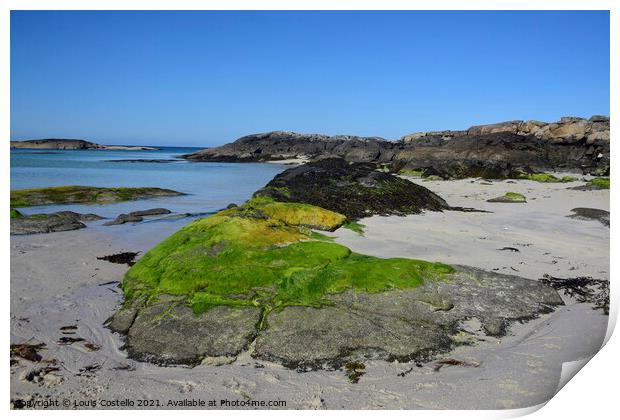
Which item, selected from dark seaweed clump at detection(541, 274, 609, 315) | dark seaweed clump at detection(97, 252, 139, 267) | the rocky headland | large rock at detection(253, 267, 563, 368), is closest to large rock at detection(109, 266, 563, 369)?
large rock at detection(253, 267, 563, 368)

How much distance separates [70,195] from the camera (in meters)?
19.2

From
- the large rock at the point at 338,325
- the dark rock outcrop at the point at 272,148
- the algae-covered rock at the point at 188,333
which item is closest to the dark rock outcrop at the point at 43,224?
the large rock at the point at 338,325

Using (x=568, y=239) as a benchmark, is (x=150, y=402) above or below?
below

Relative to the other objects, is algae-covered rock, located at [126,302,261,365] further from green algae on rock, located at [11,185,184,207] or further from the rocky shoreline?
green algae on rock, located at [11,185,184,207]

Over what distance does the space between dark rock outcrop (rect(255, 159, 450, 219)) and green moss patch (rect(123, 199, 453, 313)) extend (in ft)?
12.6

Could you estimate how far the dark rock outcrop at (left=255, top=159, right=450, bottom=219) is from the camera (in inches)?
466

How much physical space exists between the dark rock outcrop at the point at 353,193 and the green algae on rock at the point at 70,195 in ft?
28.5

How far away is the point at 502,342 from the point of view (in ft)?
16.2

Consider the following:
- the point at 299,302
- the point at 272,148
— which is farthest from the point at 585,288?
the point at 272,148

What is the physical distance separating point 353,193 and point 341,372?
8.68 meters

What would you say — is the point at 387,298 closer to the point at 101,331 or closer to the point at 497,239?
the point at 101,331

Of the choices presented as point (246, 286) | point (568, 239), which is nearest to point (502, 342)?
point (246, 286)
